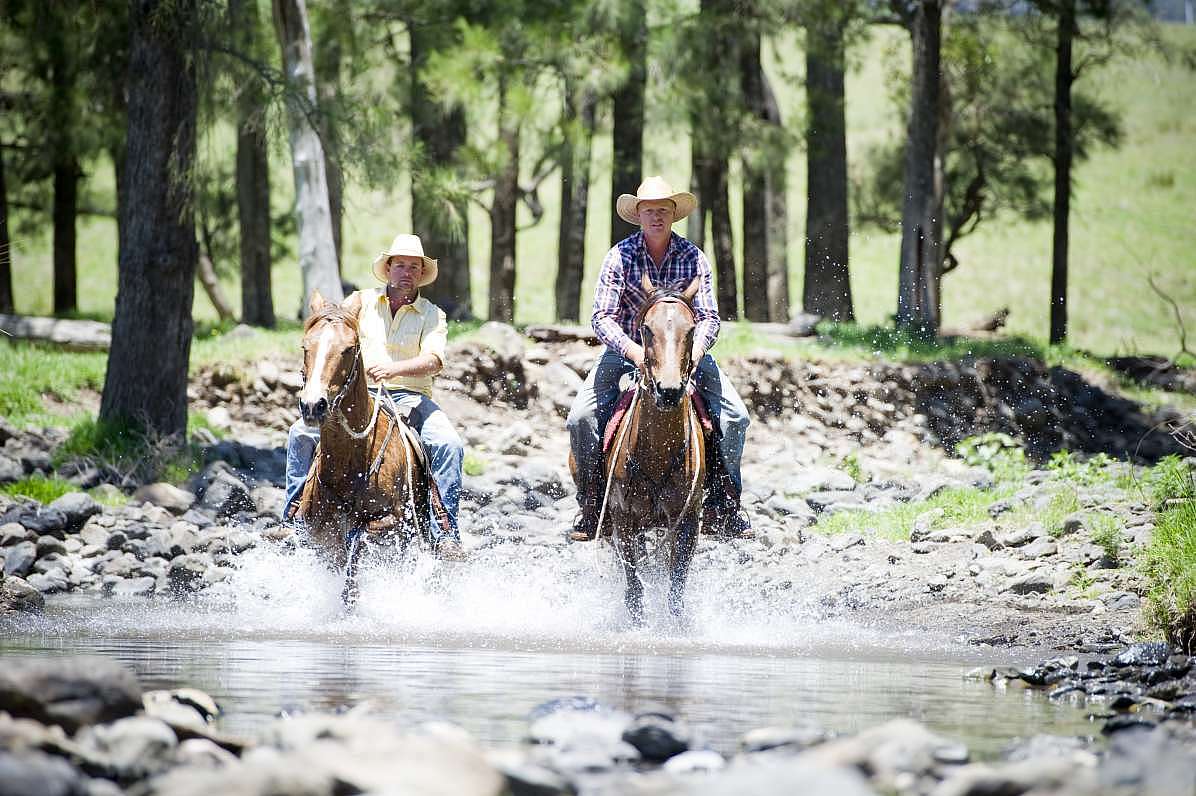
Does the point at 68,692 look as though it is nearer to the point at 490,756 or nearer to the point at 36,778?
the point at 36,778

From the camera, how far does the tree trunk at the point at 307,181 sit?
2009 centimetres

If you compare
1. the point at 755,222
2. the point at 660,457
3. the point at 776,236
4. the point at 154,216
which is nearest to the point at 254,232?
the point at 755,222

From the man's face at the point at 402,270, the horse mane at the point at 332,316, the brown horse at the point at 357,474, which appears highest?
the man's face at the point at 402,270

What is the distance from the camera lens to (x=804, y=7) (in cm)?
2509

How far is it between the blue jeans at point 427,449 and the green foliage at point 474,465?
5.69 meters

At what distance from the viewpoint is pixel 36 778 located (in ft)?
14.9

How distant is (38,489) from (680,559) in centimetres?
715

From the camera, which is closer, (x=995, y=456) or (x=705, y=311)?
(x=705, y=311)

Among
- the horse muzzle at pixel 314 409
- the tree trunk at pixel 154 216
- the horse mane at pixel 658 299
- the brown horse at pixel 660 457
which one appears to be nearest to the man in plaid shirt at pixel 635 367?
the brown horse at pixel 660 457

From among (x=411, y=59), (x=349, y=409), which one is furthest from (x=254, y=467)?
(x=411, y=59)

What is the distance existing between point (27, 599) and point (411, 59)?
16965 millimetres

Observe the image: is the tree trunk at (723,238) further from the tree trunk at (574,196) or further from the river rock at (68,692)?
A: the river rock at (68,692)

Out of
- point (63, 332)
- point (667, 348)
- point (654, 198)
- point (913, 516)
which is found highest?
point (654, 198)

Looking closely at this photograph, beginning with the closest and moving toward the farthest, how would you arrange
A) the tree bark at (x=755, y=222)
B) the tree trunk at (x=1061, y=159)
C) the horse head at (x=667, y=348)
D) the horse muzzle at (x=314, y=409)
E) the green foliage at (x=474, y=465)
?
the horse muzzle at (x=314, y=409), the horse head at (x=667, y=348), the green foliage at (x=474, y=465), the tree bark at (x=755, y=222), the tree trunk at (x=1061, y=159)
